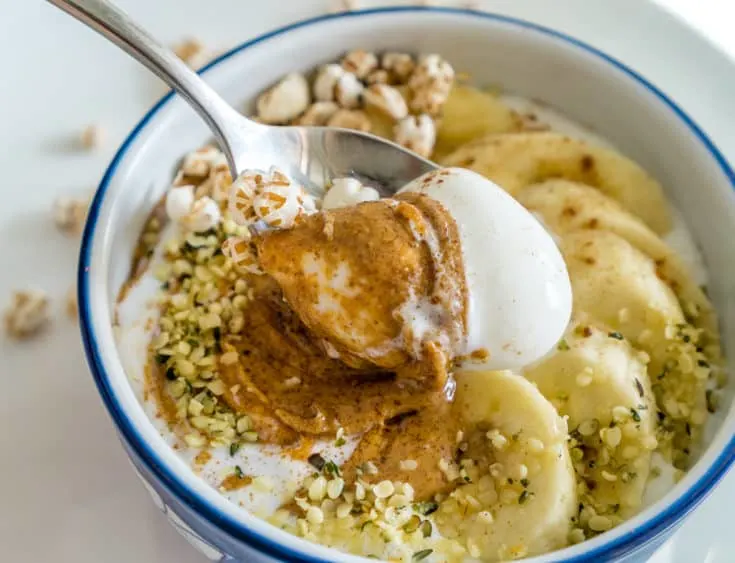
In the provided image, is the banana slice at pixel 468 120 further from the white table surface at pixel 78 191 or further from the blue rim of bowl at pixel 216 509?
the blue rim of bowl at pixel 216 509

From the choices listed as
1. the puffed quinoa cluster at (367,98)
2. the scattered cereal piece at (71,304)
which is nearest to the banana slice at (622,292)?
the puffed quinoa cluster at (367,98)

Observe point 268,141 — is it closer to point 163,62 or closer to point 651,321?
point 163,62

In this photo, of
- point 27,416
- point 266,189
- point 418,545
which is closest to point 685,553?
point 418,545

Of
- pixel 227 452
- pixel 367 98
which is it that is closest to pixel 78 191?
pixel 367 98

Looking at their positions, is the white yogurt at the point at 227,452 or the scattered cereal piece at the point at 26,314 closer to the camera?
the white yogurt at the point at 227,452

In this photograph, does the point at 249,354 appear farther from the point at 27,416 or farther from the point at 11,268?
the point at 11,268

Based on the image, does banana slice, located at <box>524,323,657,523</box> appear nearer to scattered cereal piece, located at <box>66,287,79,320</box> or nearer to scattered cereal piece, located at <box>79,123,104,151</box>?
scattered cereal piece, located at <box>66,287,79,320</box>
